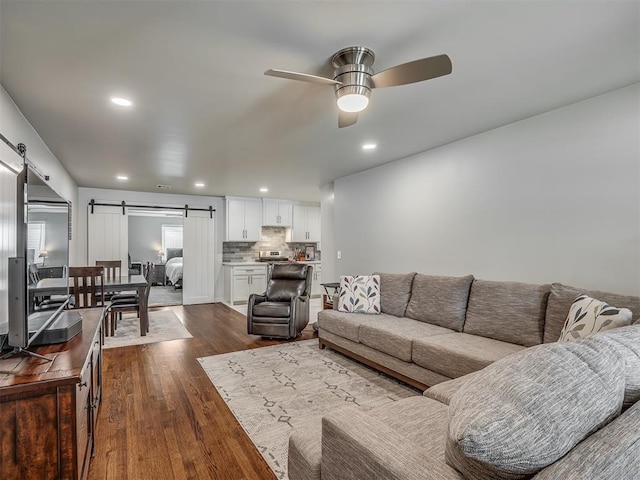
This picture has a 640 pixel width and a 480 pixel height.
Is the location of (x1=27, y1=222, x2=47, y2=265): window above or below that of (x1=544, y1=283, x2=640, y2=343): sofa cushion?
above

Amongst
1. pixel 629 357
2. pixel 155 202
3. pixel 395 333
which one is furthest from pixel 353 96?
pixel 155 202

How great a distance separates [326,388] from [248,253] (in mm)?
5345

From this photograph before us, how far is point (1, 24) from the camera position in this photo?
66.1 inches

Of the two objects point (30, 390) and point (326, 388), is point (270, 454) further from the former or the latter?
point (30, 390)

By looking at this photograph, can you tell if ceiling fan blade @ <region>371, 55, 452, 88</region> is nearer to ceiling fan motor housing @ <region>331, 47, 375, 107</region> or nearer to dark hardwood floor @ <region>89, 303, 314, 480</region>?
ceiling fan motor housing @ <region>331, 47, 375, 107</region>

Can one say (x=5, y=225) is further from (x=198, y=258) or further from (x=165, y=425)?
(x=198, y=258)

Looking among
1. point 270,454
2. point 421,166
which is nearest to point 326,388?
point 270,454

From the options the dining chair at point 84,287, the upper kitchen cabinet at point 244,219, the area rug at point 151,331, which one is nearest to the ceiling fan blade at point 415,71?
the dining chair at point 84,287

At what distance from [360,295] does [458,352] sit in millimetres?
1522

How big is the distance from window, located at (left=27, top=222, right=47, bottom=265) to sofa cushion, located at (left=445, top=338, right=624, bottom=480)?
190cm

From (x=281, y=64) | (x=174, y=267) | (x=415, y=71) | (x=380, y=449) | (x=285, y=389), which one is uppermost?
(x=281, y=64)

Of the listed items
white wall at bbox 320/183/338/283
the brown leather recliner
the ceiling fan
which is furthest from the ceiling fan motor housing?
white wall at bbox 320/183/338/283

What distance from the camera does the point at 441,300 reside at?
3.30m

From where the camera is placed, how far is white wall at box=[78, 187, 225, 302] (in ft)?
20.5
